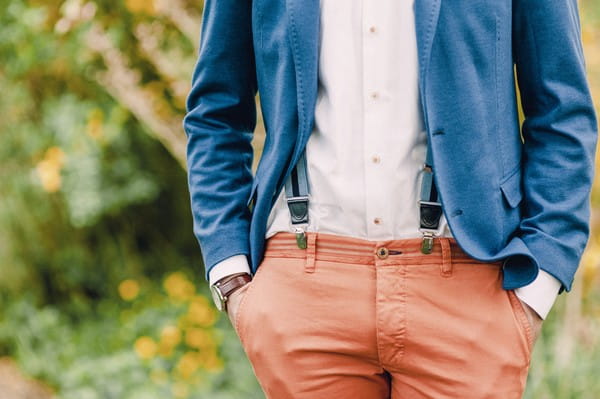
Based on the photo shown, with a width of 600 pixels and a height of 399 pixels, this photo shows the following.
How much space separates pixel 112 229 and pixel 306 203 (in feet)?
11.4

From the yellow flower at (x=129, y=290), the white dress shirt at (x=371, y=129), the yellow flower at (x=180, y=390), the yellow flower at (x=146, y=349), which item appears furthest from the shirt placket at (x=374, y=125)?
the yellow flower at (x=129, y=290)

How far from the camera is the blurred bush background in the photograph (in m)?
3.70

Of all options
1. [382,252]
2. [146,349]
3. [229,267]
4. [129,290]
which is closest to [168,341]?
[146,349]

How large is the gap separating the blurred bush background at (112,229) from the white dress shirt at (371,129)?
1.69m

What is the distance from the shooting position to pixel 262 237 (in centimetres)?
183

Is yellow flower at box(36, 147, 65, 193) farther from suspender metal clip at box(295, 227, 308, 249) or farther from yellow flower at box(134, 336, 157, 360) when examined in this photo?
suspender metal clip at box(295, 227, 308, 249)

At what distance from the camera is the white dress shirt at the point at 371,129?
5.42ft

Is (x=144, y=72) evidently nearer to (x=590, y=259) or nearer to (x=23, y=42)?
(x=23, y=42)

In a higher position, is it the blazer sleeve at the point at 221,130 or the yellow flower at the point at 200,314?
the blazer sleeve at the point at 221,130

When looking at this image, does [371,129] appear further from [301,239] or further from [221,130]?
[221,130]

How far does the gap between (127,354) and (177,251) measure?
3.72 feet

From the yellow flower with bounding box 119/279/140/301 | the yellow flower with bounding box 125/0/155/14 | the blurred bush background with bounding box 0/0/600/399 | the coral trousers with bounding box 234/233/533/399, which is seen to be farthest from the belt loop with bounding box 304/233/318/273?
the yellow flower with bounding box 119/279/140/301

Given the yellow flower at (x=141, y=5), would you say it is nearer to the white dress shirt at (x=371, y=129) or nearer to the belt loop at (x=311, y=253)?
the white dress shirt at (x=371, y=129)

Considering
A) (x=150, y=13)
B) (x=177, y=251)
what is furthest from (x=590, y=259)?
(x=177, y=251)
